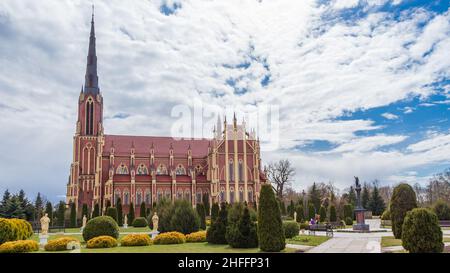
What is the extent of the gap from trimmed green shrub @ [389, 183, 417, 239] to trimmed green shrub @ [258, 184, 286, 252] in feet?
20.9

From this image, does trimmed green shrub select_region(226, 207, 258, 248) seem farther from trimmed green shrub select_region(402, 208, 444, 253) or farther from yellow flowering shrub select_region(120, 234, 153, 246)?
trimmed green shrub select_region(402, 208, 444, 253)

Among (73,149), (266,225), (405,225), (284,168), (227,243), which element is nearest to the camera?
(405,225)

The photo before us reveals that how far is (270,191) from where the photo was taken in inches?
714

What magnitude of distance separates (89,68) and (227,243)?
170ft

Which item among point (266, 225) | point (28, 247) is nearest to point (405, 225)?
point (266, 225)

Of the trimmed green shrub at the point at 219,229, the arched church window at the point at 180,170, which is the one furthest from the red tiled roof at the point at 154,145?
the trimmed green shrub at the point at 219,229

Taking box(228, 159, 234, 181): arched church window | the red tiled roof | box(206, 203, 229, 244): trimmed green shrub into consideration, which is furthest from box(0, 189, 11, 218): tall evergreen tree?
box(206, 203, 229, 244): trimmed green shrub

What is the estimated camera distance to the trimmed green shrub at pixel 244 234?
19344 mm

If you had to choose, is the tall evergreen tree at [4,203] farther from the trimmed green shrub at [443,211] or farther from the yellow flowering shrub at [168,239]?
the trimmed green shrub at [443,211]

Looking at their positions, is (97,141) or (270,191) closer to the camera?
(270,191)

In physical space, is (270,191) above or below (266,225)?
above

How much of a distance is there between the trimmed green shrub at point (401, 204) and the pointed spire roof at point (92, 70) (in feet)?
178

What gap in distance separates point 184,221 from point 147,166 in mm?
37792
